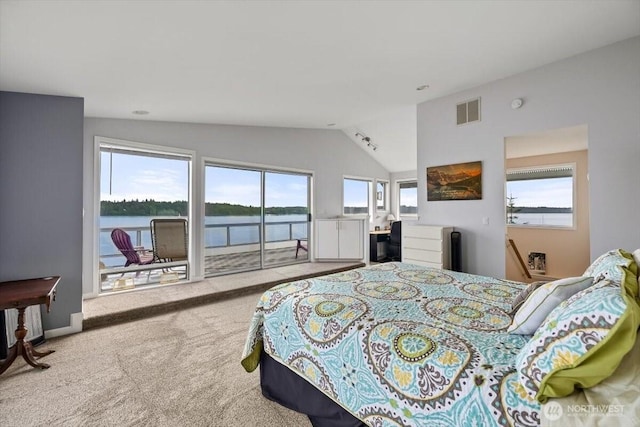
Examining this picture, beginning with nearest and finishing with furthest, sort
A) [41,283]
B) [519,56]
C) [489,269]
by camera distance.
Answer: [41,283] < [519,56] < [489,269]

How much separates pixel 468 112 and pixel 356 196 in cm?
354

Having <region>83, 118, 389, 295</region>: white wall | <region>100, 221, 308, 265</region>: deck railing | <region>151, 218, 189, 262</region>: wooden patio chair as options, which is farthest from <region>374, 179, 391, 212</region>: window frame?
<region>151, 218, 189, 262</region>: wooden patio chair

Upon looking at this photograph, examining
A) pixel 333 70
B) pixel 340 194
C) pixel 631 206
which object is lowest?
pixel 631 206

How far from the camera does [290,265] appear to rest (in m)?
5.95

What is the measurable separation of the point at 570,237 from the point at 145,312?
20.9ft

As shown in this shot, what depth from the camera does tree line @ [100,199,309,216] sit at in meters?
4.00

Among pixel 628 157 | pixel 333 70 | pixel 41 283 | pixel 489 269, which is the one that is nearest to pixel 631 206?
pixel 628 157

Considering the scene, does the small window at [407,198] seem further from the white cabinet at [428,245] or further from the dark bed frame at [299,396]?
the dark bed frame at [299,396]

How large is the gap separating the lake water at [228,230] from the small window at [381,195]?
2.42m

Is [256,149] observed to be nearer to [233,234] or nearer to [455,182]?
[233,234]

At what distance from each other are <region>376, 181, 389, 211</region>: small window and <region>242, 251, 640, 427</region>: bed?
5.52 metres

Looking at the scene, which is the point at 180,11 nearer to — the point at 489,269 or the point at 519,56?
the point at 519,56

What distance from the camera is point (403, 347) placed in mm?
1289

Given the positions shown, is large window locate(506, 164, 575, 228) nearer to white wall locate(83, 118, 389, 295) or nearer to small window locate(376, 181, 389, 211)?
small window locate(376, 181, 389, 211)
